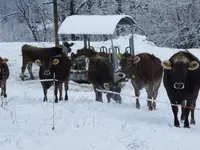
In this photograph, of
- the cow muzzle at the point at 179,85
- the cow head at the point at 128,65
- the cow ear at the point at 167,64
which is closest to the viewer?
the cow muzzle at the point at 179,85

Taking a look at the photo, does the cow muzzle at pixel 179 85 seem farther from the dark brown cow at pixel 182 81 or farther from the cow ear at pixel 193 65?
the cow ear at pixel 193 65

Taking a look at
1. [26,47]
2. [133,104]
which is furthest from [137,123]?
[26,47]

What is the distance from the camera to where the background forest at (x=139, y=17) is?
28.7 metres

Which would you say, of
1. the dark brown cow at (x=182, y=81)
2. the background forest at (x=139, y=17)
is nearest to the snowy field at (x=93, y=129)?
the dark brown cow at (x=182, y=81)

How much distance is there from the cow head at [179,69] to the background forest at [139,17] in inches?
749

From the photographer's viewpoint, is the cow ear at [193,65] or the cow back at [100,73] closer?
the cow ear at [193,65]

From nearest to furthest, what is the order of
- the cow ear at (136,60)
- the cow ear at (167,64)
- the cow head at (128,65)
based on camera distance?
the cow ear at (167,64) → the cow ear at (136,60) → the cow head at (128,65)

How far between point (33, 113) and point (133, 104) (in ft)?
13.4

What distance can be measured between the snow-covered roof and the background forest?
30.9ft

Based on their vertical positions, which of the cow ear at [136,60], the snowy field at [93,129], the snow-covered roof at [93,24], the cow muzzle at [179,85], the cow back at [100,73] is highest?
the snow-covered roof at [93,24]

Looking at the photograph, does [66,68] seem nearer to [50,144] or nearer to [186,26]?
[50,144]

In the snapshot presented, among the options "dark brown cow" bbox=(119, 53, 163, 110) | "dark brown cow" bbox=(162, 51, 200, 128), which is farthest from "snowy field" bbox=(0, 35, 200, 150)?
"dark brown cow" bbox=(119, 53, 163, 110)

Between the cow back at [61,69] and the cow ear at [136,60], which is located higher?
the cow ear at [136,60]

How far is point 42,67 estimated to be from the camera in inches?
546
